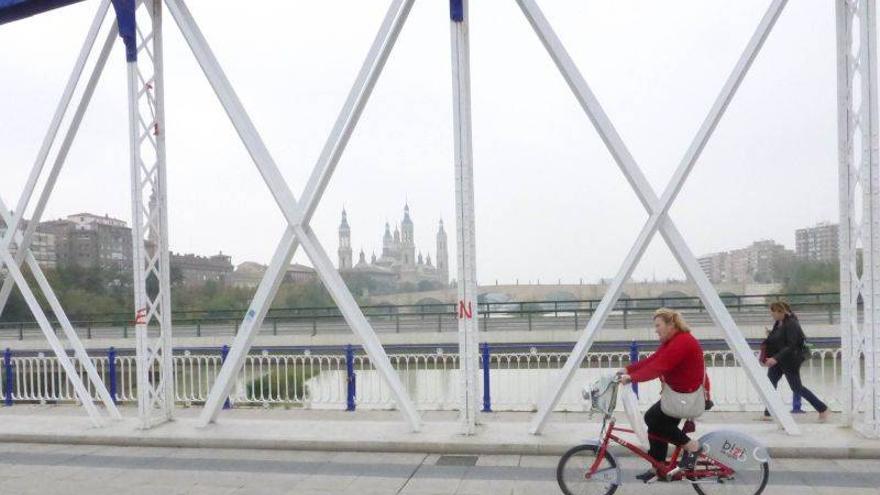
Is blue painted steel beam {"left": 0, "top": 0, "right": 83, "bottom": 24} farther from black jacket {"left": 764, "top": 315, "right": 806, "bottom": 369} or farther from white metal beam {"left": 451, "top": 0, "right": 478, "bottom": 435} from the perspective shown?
black jacket {"left": 764, "top": 315, "right": 806, "bottom": 369}

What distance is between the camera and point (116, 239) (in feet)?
82.8

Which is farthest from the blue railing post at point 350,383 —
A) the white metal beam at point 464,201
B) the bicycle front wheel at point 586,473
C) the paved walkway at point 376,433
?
the bicycle front wheel at point 586,473

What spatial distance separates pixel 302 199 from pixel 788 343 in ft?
20.8

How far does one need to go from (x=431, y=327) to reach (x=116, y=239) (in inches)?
534

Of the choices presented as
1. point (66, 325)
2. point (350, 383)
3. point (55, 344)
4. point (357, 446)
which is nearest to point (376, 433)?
point (357, 446)

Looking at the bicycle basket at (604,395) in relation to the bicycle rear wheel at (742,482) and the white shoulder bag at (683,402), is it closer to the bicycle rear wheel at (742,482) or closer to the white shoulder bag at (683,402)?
the white shoulder bag at (683,402)

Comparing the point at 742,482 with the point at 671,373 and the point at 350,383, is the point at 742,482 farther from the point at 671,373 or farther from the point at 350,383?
the point at 350,383

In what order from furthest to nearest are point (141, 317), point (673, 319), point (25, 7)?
point (25, 7)
point (141, 317)
point (673, 319)

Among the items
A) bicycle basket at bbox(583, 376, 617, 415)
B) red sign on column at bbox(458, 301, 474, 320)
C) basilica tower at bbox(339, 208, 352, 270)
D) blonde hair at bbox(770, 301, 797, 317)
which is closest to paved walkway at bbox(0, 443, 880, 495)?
bicycle basket at bbox(583, 376, 617, 415)

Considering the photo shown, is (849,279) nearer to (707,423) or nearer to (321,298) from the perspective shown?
(707,423)

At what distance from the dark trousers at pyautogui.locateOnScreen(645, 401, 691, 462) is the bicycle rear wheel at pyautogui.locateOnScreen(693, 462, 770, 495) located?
30 cm

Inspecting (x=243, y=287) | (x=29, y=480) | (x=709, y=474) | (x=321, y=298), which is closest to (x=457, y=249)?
(x=709, y=474)

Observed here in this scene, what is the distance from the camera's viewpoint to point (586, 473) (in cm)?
511

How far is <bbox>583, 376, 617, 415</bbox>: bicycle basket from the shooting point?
5.03 metres
